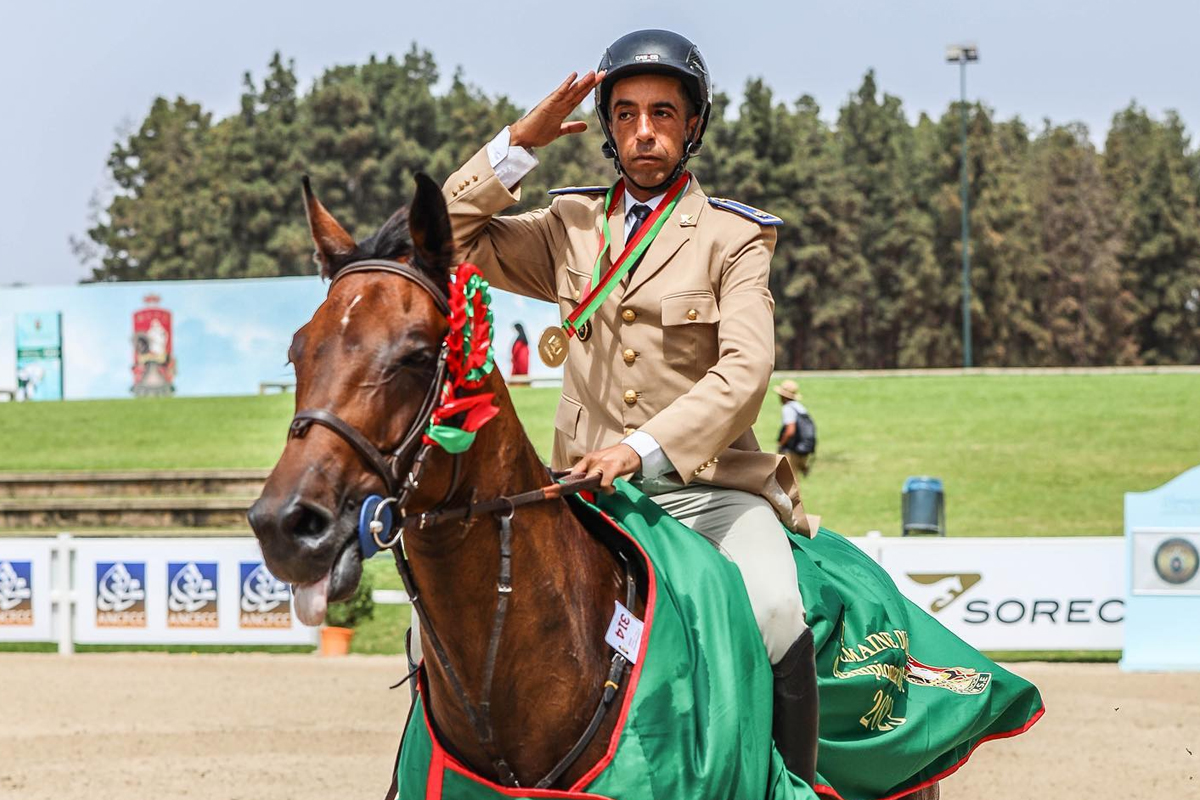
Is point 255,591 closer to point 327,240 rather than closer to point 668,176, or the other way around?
point 668,176

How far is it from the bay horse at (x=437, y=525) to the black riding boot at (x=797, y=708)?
50 centimetres

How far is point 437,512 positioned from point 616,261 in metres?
1.09

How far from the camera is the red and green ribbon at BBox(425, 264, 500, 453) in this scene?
2760mm

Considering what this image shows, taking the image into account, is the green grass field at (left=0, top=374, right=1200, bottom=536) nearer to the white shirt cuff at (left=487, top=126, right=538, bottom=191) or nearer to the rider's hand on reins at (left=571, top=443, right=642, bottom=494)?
the white shirt cuff at (left=487, top=126, right=538, bottom=191)

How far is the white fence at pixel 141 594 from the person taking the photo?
1231cm

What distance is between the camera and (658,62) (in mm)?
3590

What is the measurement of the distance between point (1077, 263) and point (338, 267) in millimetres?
58774

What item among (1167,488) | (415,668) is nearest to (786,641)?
(415,668)

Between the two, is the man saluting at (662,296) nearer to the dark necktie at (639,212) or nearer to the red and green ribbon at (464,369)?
the dark necktie at (639,212)

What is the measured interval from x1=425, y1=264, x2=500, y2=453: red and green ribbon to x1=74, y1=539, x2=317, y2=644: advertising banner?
9689 millimetres

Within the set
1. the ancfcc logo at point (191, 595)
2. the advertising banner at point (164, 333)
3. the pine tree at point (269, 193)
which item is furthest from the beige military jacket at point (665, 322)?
the pine tree at point (269, 193)

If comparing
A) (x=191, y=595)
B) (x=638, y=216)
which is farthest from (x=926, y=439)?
(x=638, y=216)

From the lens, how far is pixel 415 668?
3.44 metres

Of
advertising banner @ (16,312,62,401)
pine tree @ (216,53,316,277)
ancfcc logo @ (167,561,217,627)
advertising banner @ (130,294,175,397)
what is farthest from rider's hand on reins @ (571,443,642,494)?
pine tree @ (216,53,316,277)
